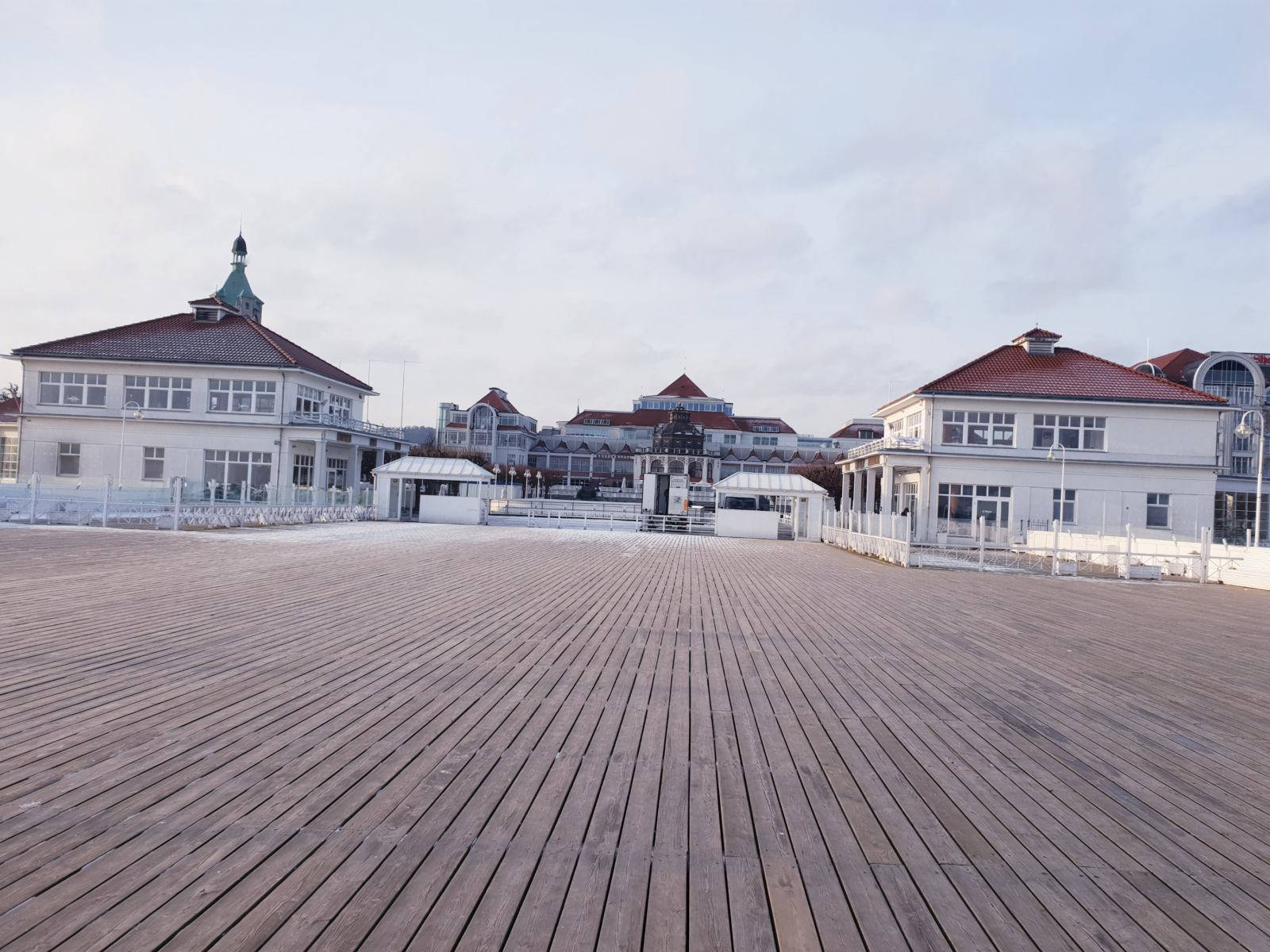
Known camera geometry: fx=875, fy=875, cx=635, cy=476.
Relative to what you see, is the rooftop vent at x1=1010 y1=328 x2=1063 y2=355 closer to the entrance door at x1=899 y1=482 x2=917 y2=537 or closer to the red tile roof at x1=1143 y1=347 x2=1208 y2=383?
the entrance door at x1=899 y1=482 x2=917 y2=537

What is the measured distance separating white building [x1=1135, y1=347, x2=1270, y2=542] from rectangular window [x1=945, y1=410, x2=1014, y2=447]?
1997cm

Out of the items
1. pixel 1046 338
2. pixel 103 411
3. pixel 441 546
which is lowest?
pixel 441 546

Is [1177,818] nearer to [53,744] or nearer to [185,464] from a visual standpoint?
[53,744]

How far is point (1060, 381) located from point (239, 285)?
46.3 meters

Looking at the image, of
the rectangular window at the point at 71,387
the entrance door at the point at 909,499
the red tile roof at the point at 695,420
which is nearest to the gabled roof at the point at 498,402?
the red tile roof at the point at 695,420

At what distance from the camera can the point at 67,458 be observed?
130ft

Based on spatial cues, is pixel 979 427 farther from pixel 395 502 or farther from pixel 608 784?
pixel 608 784

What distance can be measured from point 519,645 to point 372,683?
195cm

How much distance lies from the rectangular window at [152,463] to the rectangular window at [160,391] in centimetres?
192

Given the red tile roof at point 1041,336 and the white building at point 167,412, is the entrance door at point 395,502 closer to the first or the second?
the white building at point 167,412

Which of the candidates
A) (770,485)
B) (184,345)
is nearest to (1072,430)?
(770,485)

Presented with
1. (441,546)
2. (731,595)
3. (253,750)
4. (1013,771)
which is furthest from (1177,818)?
(441,546)

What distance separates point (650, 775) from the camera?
176 inches

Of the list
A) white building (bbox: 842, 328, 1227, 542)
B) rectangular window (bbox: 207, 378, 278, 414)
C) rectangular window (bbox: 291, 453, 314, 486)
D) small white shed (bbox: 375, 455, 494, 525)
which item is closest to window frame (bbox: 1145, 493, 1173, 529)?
white building (bbox: 842, 328, 1227, 542)
